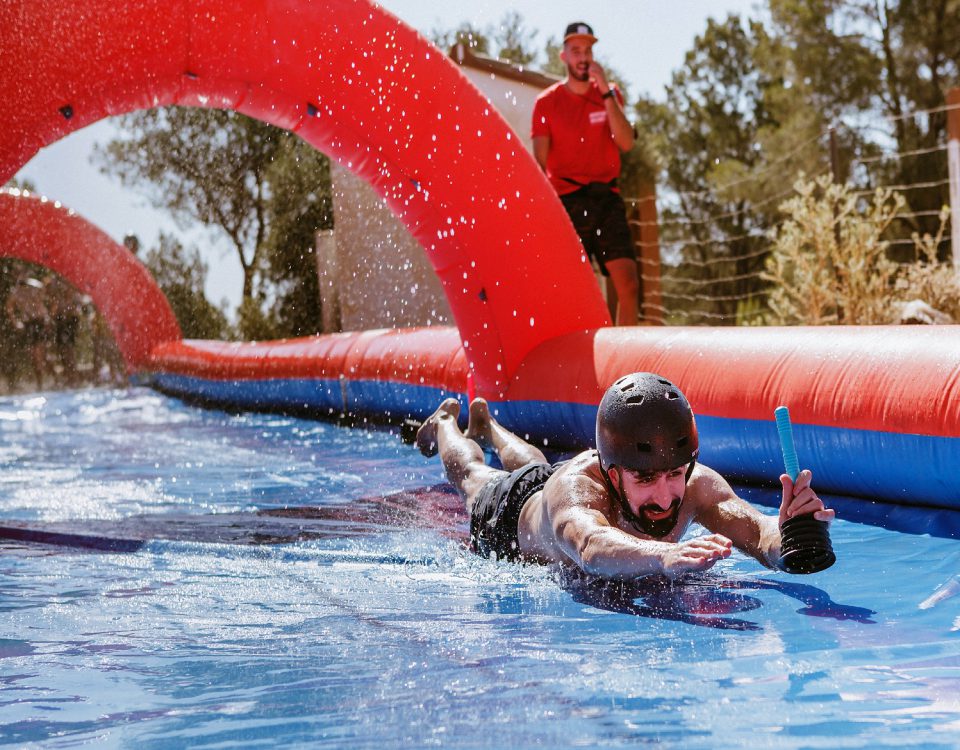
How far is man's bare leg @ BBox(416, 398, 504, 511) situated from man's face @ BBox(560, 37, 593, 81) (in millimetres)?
2429

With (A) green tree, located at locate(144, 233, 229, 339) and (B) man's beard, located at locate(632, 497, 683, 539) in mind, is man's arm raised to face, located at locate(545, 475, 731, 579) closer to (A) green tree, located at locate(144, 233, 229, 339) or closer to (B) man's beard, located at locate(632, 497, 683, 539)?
(B) man's beard, located at locate(632, 497, 683, 539)

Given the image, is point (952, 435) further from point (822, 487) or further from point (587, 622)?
point (587, 622)

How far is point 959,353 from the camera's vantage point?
12.0ft

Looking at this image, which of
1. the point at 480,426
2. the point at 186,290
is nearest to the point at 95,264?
the point at 186,290

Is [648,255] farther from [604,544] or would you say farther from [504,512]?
[604,544]

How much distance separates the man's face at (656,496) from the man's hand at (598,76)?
3.90 m

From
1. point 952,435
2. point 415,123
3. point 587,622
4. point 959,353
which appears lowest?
point 587,622

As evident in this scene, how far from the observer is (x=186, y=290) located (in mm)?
20969

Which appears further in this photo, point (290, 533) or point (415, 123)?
point (415, 123)

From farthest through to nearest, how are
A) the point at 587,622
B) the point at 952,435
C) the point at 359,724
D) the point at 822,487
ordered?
the point at 822,487, the point at 952,435, the point at 587,622, the point at 359,724

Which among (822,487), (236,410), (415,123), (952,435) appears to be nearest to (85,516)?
(415,123)

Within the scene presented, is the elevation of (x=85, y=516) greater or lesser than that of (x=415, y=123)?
lesser

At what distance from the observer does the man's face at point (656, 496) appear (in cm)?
312

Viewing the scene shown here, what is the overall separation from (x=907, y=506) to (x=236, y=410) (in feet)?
26.9
